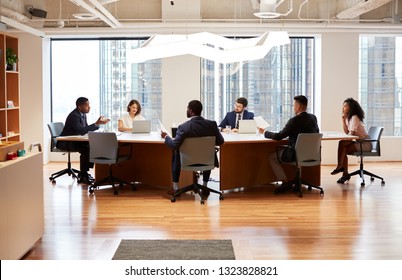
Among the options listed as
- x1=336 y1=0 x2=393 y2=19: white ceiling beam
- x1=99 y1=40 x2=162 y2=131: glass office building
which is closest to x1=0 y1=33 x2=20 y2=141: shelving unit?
x1=99 y1=40 x2=162 y2=131: glass office building

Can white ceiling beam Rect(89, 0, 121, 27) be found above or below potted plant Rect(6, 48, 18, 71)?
above

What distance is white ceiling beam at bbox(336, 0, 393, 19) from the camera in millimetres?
9491

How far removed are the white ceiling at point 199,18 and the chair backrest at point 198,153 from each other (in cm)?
447

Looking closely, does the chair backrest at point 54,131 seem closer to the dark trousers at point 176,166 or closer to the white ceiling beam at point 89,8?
the white ceiling beam at point 89,8

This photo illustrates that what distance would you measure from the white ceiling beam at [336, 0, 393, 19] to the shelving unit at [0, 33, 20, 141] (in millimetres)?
5567

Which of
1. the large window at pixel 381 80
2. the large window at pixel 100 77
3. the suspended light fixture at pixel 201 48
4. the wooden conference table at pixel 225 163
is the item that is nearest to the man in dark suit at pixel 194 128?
the wooden conference table at pixel 225 163

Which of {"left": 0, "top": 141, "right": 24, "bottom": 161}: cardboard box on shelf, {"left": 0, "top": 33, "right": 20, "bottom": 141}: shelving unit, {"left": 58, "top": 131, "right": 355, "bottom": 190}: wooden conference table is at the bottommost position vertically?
{"left": 58, "top": 131, "right": 355, "bottom": 190}: wooden conference table

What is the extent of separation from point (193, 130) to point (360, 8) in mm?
4359

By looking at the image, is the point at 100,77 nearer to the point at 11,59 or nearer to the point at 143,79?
the point at 143,79

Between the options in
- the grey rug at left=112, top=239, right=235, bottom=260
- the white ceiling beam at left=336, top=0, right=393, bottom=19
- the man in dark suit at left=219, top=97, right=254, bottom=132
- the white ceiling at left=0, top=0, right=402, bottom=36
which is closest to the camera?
the grey rug at left=112, top=239, right=235, bottom=260

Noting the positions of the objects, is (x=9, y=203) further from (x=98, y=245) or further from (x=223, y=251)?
(x=223, y=251)

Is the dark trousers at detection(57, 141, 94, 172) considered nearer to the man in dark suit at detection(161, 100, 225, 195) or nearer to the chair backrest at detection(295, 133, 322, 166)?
the man in dark suit at detection(161, 100, 225, 195)

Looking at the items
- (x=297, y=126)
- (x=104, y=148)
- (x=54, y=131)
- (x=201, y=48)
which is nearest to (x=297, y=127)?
(x=297, y=126)

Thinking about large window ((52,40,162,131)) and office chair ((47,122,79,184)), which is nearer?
office chair ((47,122,79,184))
